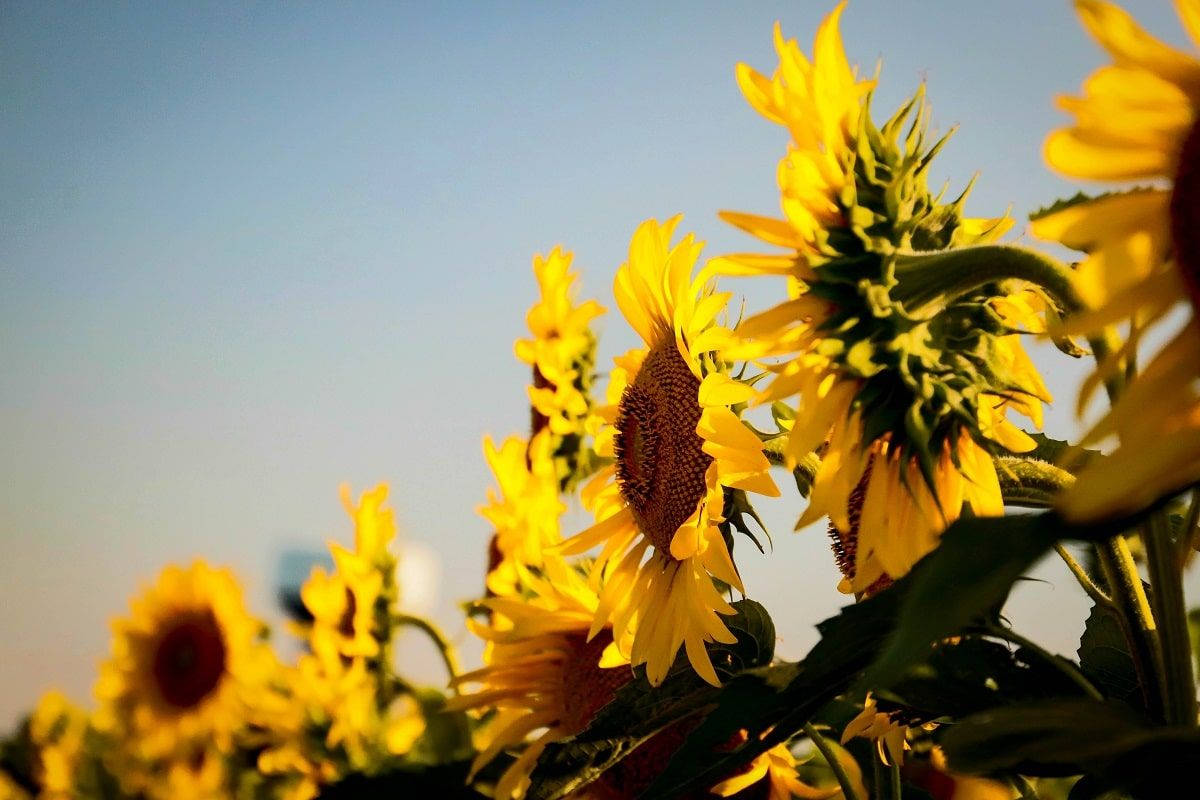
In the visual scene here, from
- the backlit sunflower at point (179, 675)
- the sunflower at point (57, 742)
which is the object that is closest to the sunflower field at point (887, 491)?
the backlit sunflower at point (179, 675)

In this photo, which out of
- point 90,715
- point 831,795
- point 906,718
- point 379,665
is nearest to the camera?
point 906,718

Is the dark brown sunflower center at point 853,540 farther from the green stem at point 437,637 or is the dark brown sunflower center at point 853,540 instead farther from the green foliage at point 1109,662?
the green stem at point 437,637

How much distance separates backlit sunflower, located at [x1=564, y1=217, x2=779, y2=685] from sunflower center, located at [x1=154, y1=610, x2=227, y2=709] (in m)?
1.09

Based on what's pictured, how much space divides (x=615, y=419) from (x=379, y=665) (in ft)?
2.59

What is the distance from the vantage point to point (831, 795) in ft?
3.16

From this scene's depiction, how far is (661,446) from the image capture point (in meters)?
0.86

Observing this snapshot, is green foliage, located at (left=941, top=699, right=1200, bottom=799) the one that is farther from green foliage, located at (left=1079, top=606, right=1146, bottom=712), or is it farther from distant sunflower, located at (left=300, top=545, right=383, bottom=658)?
distant sunflower, located at (left=300, top=545, right=383, bottom=658)

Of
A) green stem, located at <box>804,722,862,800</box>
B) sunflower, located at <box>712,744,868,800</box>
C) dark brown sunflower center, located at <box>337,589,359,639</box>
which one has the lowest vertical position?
sunflower, located at <box>712,744,868,800</box>

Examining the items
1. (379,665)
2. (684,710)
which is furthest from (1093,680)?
(379,665)

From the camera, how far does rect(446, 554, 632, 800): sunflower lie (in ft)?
3.32

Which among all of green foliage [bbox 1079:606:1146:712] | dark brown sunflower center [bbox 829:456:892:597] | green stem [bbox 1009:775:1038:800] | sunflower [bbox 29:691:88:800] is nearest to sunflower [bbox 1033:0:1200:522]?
dark brown sunflower center [bbox 829:456:892:597]

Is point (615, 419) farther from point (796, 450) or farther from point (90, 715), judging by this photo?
point (90, 715)

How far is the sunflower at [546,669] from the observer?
1.01m

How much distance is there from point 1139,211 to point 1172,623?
0.21 meters
